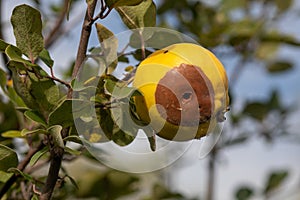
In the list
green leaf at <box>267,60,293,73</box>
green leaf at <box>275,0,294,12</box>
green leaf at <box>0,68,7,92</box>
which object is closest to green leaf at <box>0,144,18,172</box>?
green leaf at <box>0,68,7,92</box>

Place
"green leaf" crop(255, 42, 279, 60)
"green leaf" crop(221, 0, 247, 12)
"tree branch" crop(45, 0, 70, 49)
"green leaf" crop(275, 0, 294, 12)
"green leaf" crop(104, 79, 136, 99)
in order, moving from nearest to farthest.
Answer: "green leaf" crop(104, 79, 136, 99) → "tree branch" crop(45, 0, 70, 49) → "green leaf" crop(221, 0, 247, 12) → "green leaf" crop(275, 0, 294, 12) → "green leaf" crop(255, 42, 279, 60)

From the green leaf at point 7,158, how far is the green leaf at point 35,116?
0.05 metres

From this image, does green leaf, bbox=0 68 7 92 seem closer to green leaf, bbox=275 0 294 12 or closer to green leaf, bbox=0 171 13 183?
green leaf, bbox=0 171 13 183

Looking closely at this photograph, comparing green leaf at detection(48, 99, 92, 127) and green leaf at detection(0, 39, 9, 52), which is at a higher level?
green leaf at detection(48, 99, 92, 127)

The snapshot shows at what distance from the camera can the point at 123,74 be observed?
1.93 ft

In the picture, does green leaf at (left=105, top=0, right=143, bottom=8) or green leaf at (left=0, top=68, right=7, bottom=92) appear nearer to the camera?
green leaf at (left=105, top=0, right=143, bottom=8)

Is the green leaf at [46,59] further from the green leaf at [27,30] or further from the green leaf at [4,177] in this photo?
the green leaf at [4,177]

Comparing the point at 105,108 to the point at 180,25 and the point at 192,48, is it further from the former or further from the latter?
the point at 180,25

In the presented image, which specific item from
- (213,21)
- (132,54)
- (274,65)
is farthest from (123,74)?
(274,65)

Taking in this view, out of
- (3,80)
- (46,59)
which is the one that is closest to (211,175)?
(3,80)

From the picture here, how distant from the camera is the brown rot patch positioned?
508mm

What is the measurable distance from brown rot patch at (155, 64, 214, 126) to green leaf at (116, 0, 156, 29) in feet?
0.43

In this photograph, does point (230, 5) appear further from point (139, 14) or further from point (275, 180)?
point (139, 14)

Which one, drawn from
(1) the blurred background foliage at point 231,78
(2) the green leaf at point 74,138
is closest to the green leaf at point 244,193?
(1) the blurred background foliage at point 231,78
